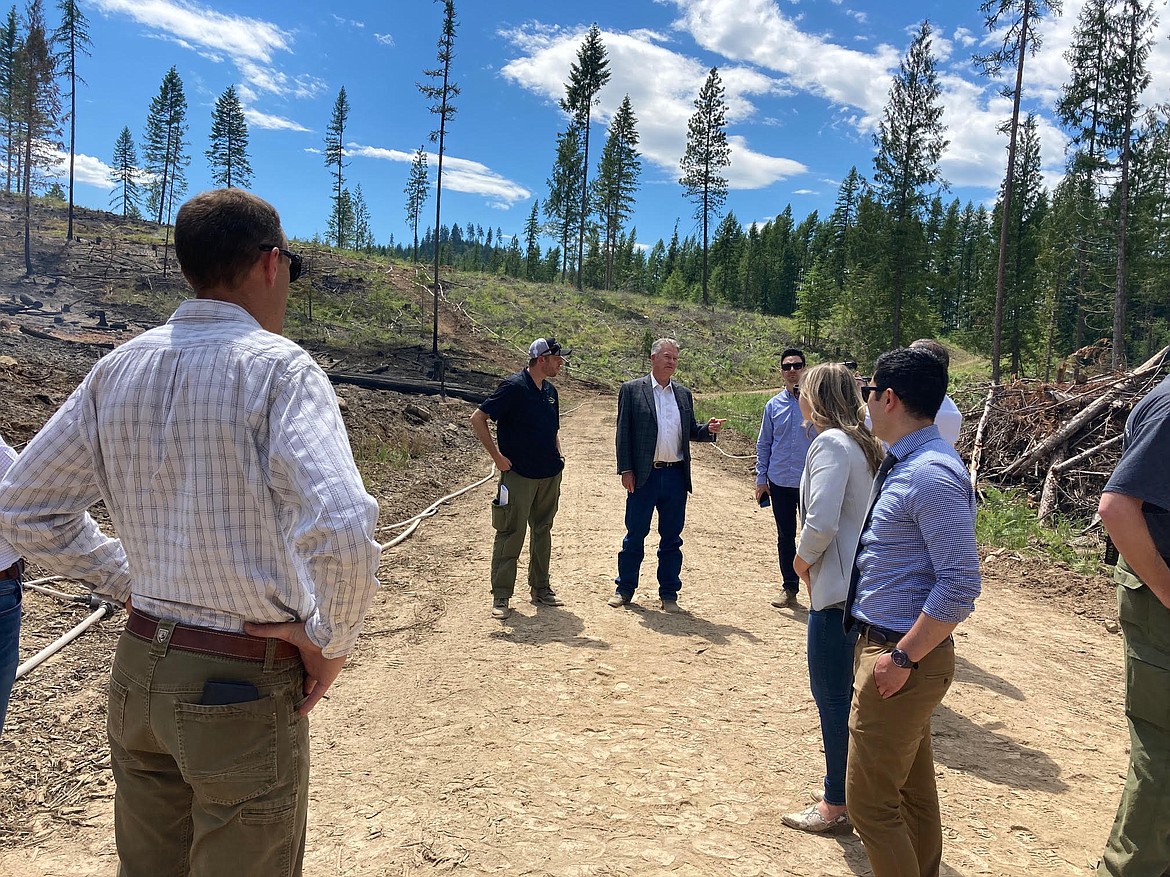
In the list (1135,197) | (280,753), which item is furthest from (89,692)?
(1135,197)

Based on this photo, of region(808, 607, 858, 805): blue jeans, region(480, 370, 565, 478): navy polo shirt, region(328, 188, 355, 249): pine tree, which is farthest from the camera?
region(328, 188, 355, 249): pine tree

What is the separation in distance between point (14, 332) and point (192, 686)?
19813 millimetres

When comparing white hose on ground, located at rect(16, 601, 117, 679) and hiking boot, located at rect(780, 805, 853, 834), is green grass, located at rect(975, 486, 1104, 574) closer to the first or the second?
hiking boot, located at rect(780, 805, 853, 834)

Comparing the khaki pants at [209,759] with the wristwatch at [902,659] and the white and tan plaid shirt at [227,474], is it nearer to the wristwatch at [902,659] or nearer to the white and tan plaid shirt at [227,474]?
the white and tan plaid shirt at [227,474]

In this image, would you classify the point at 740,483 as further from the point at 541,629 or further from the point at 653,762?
the point at 653,762

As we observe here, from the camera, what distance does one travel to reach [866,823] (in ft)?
8.14

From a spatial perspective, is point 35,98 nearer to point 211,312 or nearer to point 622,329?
point 622,329

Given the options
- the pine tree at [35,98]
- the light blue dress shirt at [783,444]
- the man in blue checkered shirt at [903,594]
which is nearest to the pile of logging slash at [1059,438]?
the light blue dress shirt at [783,444]

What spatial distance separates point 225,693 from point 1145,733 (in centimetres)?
301

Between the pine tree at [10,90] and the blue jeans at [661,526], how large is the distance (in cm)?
4371

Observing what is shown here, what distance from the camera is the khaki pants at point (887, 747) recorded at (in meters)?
2.40

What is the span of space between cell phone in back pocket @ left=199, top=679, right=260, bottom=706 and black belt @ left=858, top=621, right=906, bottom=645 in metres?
1.99

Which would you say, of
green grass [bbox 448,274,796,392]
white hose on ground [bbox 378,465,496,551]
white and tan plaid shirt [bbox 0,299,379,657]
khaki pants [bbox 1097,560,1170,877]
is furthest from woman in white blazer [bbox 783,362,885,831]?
green grass [bbox 448,274,796,392]

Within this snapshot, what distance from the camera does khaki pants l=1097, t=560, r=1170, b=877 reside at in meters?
2.47
